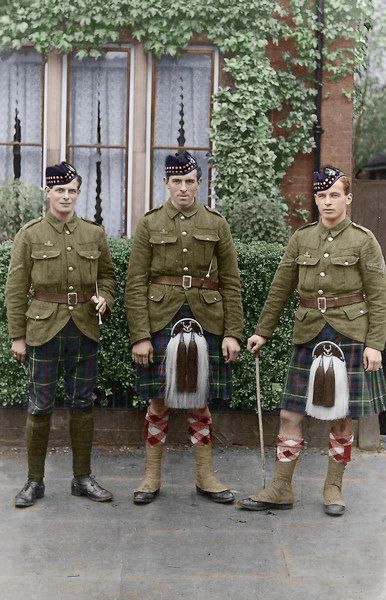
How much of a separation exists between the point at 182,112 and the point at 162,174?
0.66 m

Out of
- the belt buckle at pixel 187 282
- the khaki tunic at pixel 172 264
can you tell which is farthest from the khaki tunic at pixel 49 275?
the belt buckle at pixel 187 282

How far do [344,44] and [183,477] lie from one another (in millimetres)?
5004

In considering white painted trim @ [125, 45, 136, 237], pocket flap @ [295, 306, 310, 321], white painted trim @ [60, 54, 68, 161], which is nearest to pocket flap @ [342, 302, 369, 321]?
pocket flap @ [295, 306, 310, 321]

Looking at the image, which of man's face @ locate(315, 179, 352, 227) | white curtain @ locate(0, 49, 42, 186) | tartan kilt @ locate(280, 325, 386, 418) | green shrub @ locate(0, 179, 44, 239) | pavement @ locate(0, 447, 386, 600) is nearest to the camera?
pavement @ locate(0, 447, 386, 600)

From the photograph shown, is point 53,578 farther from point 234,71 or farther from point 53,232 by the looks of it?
point 234,71

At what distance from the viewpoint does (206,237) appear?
17.1 feet

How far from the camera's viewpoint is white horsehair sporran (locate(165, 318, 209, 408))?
5.21 metres

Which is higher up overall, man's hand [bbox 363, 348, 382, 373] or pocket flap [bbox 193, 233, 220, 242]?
pocket flap [bbox 193, 233, 220, 242]

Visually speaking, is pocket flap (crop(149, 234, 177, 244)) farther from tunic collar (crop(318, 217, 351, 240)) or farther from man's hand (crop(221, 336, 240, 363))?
tunic collar (crop(318, 217, 351, 240))

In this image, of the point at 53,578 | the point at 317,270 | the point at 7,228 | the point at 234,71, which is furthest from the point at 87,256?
the point at 234,71

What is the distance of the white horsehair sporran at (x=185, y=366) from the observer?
5215mm

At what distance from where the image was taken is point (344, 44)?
8.68 metres

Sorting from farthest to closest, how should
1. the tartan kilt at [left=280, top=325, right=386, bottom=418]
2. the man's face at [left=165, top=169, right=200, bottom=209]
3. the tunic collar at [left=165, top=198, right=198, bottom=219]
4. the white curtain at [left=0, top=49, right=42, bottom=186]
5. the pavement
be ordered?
the white curtain at [left=0, top=49, right=42, bottom=186]
the tunic collar at [left=165, top=198, right=198, bottom=219]
the man's face at [left=165, top=169, right=200, bottom=209]
the tartan kilt at [left=280, top=325, right=386, bottom=418]
the pavement

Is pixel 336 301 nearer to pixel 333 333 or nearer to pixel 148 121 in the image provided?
pixel 333 333
